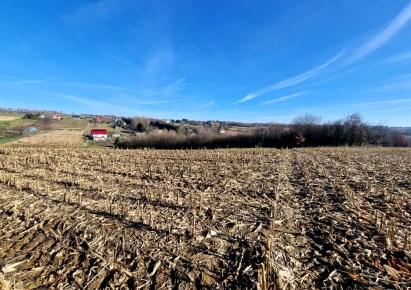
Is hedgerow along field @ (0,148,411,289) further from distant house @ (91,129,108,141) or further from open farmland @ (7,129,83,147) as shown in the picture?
distant house @ (91,129,108,141)

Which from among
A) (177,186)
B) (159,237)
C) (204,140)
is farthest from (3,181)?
(204,140)

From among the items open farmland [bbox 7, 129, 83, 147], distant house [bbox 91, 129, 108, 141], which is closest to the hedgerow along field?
open farmland [bbox 7, 129, 83, 147]

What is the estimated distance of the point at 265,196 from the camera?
305 inches

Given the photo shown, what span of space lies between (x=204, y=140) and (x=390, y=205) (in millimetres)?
42667

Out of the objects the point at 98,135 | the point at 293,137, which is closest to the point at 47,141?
the point at 98,135

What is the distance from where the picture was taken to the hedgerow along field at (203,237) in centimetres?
368

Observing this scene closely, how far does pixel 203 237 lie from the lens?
484cm

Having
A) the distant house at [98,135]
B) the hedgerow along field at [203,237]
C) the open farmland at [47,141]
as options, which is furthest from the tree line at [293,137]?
the hedgerow along field at [203,237]

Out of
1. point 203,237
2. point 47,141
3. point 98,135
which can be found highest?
point 98,135

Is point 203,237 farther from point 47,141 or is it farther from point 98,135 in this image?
point 98,135

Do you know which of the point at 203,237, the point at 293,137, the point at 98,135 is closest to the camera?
the point at 203,237

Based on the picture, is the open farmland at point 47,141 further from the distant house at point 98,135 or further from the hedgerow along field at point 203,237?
the hedgerow along field at point 203,237

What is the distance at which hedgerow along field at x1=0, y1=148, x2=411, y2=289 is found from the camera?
3.68 m

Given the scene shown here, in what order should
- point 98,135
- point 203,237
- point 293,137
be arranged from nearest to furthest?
point 203,237
point 293,137
point 98,135
